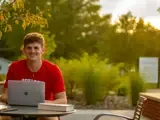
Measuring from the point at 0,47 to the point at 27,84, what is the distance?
66669 mm

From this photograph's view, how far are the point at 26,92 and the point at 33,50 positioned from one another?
1.58 ft

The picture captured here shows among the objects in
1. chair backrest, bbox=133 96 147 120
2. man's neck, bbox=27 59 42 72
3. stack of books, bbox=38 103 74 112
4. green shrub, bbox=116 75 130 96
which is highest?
man's neck, bbox=27 59 42 72

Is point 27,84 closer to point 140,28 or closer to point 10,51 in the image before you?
point 140,28

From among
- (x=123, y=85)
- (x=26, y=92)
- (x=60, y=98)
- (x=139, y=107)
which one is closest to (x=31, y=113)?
(x=26, y=92)

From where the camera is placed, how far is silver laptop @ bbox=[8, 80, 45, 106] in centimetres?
556

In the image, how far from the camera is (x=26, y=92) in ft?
18.4

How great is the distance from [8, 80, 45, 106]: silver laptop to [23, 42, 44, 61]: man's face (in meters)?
0.38

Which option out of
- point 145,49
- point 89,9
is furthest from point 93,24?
point 145,49

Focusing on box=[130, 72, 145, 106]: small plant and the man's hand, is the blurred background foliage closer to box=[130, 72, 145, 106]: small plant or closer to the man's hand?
box=[130, 72, 145, 106]: small plant

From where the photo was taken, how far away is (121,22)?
5956cm

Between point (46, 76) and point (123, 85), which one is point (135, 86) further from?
point (46, 76)

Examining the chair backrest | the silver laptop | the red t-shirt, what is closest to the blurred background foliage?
the chair backrest

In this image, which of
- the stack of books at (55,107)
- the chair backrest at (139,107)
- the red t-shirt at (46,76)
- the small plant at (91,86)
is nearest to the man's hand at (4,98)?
the red t-shirt at (46,76)

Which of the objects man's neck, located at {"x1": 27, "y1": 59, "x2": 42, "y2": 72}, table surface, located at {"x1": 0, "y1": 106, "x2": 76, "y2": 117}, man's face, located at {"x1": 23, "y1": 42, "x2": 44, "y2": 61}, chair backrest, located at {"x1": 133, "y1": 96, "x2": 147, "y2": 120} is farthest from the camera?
chair backrest, located at {"x1": 133, "y1": 96, "x2": 147, "y2": 120}
